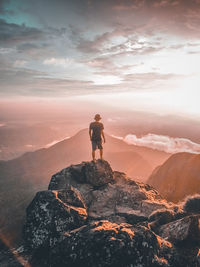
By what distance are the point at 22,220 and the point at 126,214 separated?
11.6m

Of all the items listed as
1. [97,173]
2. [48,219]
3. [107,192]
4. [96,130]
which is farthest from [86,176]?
[48,219]

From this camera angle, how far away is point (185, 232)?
9.33 meters

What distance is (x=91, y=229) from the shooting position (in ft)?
29.6

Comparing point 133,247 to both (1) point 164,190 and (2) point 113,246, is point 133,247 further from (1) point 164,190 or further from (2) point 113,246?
(1) point 164,190

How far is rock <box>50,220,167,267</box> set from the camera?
7621 mm

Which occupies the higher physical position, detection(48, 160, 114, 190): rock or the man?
the man

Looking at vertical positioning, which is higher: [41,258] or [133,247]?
[133,247]

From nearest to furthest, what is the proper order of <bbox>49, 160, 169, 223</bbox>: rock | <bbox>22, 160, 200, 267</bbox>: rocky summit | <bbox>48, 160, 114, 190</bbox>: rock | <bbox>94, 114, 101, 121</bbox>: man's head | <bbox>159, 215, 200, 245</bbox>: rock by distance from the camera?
1. <bbox>22, 160, 200, 267</bbox>: rocky summit
2. <bbox>159, 215, 200, 245</bbox>: rock
3. <bbox>49, 160, 169, 223</bbox>: rock
4. <bbox>94, 114, 101, 121</bbox>: man's head
5. <bbox>48, 160, 114, 190</bbox>: rock

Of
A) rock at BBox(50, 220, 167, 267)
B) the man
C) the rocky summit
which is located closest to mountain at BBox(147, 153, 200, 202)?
the rocky summit

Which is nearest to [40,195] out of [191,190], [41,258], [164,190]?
[41,258]

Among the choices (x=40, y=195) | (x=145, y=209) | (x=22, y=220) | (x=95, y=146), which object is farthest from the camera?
(x=95, y=146)

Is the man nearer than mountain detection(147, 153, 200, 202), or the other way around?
the man

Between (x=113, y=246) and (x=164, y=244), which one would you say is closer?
(x=113, y=246)

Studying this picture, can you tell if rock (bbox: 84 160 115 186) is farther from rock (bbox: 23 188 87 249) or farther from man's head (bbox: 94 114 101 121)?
rock (bbox: 23 188 87 249)
